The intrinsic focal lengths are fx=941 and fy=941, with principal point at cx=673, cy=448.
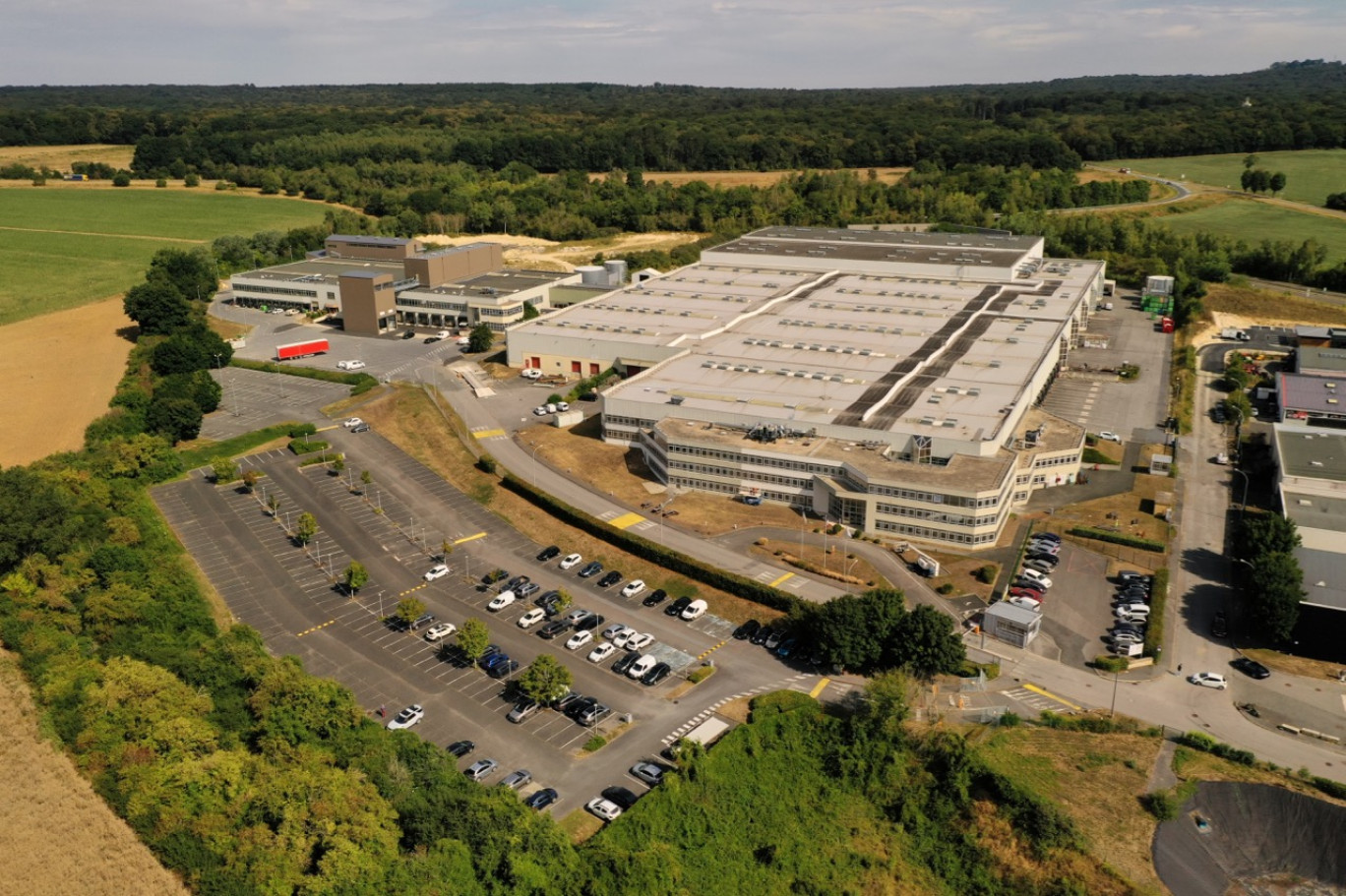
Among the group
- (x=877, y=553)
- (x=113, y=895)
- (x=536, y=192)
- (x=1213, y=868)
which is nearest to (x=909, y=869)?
(x=1213, y=868)

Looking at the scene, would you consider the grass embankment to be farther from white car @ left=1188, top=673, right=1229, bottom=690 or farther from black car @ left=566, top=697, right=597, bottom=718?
white car @ left=1188, top=673, right=1229, bottom=690

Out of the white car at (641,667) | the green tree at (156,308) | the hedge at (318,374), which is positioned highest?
the green tree at (156,308)

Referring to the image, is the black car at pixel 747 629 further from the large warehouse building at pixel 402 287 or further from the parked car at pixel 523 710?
the large warehouse building at pixel 402 287

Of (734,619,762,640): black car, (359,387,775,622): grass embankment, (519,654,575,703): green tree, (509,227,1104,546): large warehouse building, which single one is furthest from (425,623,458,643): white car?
(509,227,1104,546): large warehouse building

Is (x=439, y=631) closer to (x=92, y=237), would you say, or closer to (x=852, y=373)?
(x=852, y=373)

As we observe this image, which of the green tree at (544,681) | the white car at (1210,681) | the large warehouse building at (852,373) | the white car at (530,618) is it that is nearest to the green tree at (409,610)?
the white car at (530,618)

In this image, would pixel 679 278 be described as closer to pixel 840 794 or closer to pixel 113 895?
pixel 840 794

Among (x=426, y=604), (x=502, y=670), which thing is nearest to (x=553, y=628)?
(x=502, y=670)
